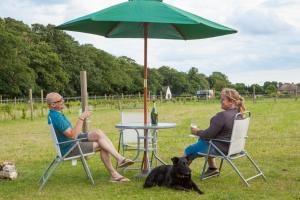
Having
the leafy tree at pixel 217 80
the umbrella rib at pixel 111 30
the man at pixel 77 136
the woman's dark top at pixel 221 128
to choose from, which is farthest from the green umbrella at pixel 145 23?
the leafy tree at pixel 217 80

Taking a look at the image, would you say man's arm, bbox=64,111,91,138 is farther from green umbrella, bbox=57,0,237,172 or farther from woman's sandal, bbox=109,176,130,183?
green umbrella, bbox=57,0,237,172

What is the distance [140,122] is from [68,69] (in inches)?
2493

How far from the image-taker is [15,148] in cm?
1029

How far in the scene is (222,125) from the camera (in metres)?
5.60

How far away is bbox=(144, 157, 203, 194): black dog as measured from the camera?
508 centimetres

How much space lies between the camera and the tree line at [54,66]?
52831 mm

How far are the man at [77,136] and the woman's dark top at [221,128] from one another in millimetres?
993

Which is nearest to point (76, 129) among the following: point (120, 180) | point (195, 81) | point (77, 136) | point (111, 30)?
point (77, 136)

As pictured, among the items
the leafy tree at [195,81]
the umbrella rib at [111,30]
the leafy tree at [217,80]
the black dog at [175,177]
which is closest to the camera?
the black dog at [175,177]

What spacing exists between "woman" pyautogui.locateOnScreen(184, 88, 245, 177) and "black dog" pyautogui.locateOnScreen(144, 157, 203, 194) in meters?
0.41

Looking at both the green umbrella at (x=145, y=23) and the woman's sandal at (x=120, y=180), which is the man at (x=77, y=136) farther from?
the green umbrella at (x=145, y=23)

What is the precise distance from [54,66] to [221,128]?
57.3m

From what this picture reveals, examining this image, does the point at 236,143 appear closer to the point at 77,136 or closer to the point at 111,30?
the point at 77,136

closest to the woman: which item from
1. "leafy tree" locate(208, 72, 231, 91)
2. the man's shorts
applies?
the man's shorts
